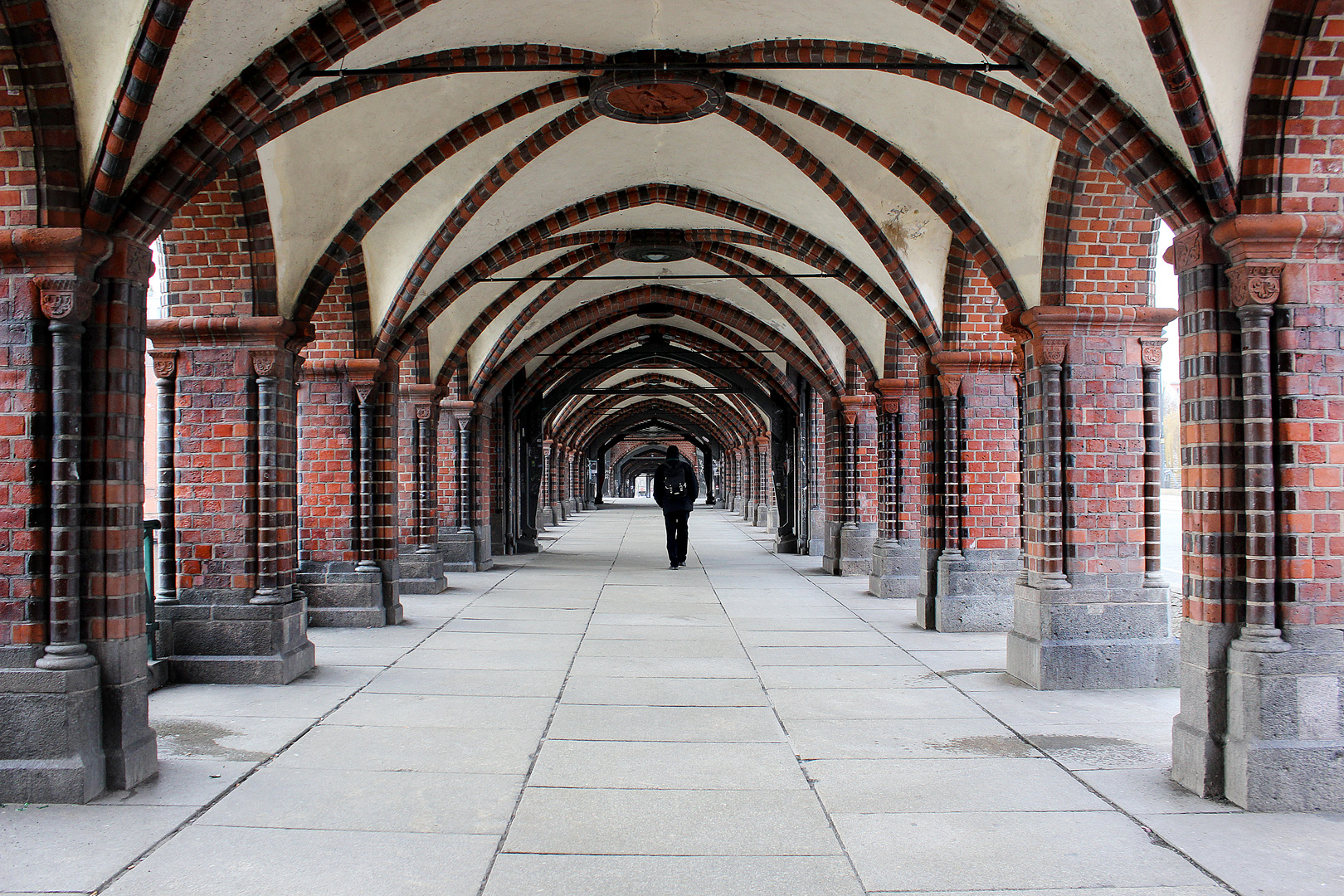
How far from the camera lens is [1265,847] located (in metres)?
3.57

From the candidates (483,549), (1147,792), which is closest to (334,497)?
(483,549)

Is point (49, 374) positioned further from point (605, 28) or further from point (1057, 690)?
point (1057, 690)

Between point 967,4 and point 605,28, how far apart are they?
2.47 metres

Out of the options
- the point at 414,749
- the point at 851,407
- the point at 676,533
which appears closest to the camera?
the point at 414,749

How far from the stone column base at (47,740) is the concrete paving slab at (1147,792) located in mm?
4289

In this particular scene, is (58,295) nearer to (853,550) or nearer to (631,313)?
(853,550)

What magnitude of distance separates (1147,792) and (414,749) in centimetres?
334

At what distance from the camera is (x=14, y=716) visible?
4.04 m

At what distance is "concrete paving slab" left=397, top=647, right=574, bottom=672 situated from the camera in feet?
22.2

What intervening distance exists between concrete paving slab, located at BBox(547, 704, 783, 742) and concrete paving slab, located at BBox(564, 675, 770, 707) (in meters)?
0.12

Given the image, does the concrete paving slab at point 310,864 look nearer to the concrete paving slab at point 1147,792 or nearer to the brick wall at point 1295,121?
the concrete paving slab at point 1147,792

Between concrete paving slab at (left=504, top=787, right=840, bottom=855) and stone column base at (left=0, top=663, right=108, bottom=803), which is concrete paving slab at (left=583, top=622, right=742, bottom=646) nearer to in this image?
concrete paving slab at (left=504, top=787, right=840, bottom=855)

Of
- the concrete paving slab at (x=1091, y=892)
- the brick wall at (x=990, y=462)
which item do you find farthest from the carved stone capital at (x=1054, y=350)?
the concrete paving slab at (x=1091, y=892)

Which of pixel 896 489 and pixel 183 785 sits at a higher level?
pixel 896 489
